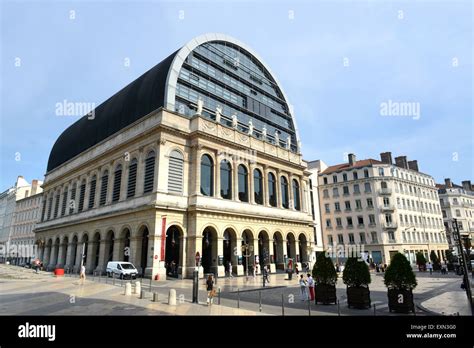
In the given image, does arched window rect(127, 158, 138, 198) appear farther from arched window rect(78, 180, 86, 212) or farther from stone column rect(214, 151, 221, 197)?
arched window rect(78, 180, 86, 212)

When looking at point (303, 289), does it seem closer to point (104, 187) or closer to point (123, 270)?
point (123, 270)

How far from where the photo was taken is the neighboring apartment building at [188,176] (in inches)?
1292

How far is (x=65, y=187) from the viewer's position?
52.0m

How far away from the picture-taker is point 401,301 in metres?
13.6

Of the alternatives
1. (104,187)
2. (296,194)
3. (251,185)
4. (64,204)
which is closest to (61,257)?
(64,204)

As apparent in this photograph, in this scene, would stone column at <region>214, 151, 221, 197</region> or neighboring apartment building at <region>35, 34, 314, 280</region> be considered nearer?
neighboring apartment building at <region>35, 34, 314, 280</region>

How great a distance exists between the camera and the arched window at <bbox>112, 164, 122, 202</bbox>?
38.1 m

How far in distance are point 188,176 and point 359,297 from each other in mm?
23475

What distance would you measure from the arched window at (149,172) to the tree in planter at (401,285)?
81.4ft

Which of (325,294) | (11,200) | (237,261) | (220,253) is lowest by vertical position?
(325,294)

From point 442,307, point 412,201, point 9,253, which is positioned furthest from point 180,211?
point 9,253

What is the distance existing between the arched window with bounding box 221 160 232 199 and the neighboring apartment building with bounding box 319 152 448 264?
3571 cm

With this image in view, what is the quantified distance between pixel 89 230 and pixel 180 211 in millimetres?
16518

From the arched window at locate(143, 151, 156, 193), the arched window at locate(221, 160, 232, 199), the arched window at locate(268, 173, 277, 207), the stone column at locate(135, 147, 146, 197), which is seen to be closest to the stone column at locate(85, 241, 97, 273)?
the stone column at locate(135, 147, 146, 197)
